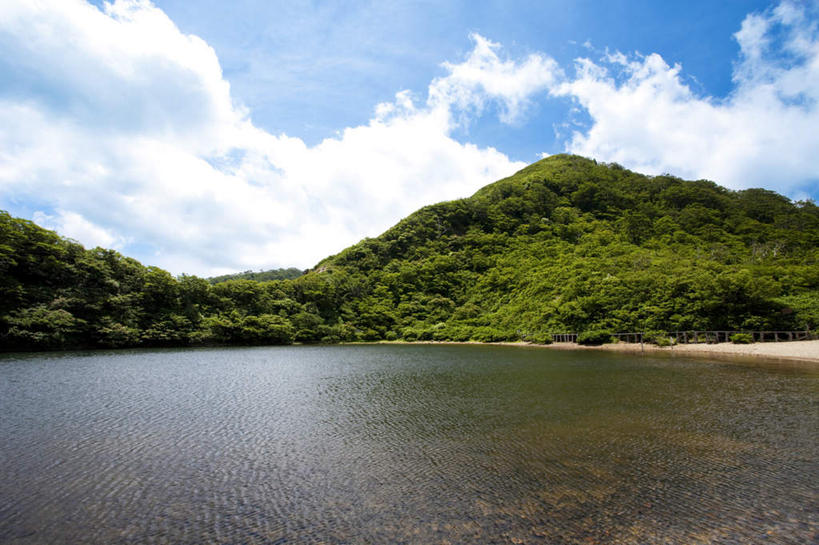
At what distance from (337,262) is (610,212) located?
83.4 m

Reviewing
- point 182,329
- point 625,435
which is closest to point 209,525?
point 625,435

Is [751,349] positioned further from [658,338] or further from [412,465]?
[412,465]

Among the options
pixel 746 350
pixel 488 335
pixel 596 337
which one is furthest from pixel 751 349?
pixel 488 335

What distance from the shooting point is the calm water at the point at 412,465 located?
7098 millimetres

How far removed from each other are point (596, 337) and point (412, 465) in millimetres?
52082

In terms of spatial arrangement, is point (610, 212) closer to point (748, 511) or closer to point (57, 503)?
point (748, 511)

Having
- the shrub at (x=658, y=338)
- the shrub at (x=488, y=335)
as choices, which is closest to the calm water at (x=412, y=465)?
the shrub at (x=658, y=338)

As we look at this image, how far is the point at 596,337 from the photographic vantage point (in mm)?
54344

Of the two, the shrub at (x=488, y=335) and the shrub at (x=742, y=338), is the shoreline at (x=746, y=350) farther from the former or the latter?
the shrub at (x=488, y=335)

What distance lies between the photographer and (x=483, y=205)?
122 metres

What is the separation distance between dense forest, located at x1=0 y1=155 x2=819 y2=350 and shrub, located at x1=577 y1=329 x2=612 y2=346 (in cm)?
128

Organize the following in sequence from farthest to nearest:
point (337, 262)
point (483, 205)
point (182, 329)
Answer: point (483, 205)
point (337, 262)
point (182, 329)

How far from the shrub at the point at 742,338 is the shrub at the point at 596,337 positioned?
13.9 meters

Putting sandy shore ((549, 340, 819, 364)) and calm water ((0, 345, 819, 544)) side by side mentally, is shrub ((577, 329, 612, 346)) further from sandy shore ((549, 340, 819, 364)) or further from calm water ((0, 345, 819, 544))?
calm water ((0, 345, 819, 544))
